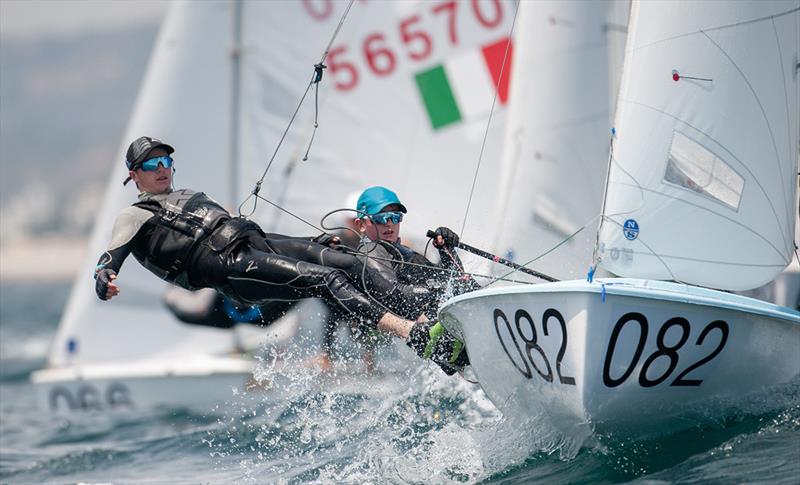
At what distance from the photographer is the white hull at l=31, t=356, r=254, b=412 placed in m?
10.1

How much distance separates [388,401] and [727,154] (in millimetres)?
2414

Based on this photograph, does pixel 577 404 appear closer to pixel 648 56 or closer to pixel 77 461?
pixel 648 56

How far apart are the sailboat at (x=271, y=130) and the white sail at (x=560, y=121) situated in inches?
74.0

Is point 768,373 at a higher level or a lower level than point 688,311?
lower

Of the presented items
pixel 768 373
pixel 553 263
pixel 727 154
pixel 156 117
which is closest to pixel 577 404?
pixel 768 373

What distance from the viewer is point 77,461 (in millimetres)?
7355

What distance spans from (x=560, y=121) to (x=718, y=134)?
2631 mm

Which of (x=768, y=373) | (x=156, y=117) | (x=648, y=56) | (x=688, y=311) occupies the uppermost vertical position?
Answer: (x=156, y=117)

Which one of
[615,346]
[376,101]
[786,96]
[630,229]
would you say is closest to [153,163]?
[630,229]

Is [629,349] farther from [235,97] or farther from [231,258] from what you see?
[235,97]

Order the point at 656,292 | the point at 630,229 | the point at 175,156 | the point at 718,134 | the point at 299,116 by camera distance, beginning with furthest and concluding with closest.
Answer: the point at 175,156, the point at 299,116, the point at 718,134, the point at 630,229, the point at 656,292

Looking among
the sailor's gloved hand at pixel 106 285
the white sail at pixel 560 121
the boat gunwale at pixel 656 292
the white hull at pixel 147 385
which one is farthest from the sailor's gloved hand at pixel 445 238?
the white hull at pixel 147 385

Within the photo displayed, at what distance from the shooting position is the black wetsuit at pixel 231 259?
5262 mm

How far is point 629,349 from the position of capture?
4.39 m
